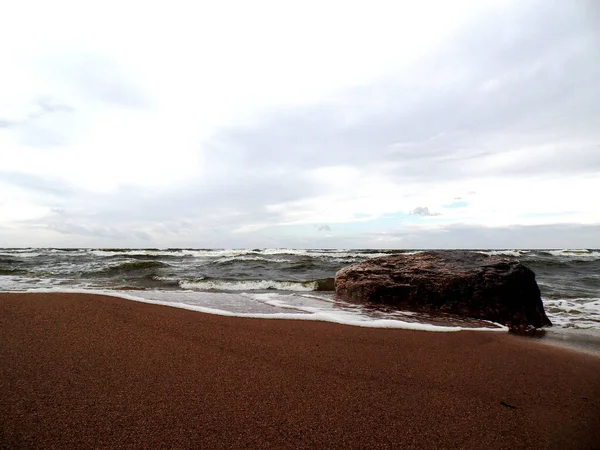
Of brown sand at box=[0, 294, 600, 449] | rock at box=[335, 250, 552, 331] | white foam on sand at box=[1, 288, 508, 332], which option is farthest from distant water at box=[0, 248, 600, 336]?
brown sand at box=[0, 294, 600, 449]

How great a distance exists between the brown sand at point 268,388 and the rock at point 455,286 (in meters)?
2.21

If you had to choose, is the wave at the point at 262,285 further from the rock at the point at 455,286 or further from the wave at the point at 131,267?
the wave at the point at 131,267

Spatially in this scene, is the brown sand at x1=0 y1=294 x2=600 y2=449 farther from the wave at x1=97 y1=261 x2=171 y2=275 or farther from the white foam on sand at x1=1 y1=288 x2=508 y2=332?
the wave at x1=97 y1=261 x2=171 y2=275

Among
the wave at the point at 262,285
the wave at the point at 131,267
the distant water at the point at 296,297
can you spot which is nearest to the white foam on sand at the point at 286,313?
the distant water at the point at 296,297

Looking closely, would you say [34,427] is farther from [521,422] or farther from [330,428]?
[521,422]

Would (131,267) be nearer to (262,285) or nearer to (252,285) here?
(252,285)

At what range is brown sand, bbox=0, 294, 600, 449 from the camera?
1767mm

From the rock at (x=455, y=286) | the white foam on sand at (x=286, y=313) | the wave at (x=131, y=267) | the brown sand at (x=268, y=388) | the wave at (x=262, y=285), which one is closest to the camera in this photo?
the brown sand at (x=268, y=388)

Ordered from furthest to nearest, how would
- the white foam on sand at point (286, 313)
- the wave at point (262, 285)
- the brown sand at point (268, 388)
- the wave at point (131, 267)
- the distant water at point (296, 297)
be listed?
the wave at point (131, 267)
the wave at point (262, 285)
the distant water at point (296, 297)
the white foam on sand at point (286, 313)
the brown sand at point (268, 388)

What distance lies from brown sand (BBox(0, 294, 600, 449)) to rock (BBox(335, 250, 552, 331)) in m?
Answer: 2.21

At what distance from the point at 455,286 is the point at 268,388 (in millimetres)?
5123

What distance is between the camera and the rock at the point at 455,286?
228 inches

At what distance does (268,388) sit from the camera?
227 centimetres

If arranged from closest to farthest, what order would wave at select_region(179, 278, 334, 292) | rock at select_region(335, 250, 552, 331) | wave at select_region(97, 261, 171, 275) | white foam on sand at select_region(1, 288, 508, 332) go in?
white foam on sand at select_region(1, 288, 508, 332), rock at select_region(335, 250, 552, 331), wave at select_region(179, 278, 334, 292), wave at select_region(97, 261, 171, 275)
